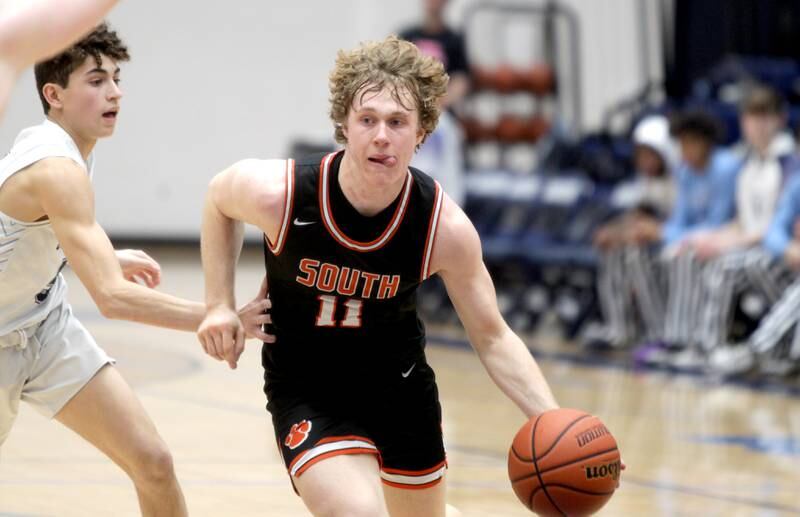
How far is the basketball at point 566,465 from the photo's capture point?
4129 millimetres

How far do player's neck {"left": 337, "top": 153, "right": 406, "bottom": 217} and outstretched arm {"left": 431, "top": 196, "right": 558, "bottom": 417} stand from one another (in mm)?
185

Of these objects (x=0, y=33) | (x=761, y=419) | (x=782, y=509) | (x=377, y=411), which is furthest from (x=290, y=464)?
(x=761, y=419)

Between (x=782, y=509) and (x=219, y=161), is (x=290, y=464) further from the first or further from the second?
(x=219, y=161)

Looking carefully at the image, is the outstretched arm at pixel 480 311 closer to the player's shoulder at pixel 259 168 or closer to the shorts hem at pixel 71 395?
the player's shoulder at pixel 259 168

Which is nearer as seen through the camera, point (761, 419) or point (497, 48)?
point (761, 419)

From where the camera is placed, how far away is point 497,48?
15547mm

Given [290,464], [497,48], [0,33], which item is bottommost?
[497,48]

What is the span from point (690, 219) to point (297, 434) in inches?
280

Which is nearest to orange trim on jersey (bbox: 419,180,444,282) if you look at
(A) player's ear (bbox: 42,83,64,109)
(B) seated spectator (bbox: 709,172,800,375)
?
(A) player's ear (bbox: 42,83,64,109)

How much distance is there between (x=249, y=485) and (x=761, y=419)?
370 cm

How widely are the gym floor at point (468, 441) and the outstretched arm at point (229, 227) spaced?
179 centimetres

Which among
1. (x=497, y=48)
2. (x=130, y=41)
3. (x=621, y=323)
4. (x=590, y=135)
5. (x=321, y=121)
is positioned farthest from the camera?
(x=321, y=121)

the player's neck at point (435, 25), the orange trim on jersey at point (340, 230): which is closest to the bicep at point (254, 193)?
the orange trim on jersey at point (340, 230)

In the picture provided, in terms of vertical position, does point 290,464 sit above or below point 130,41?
above
